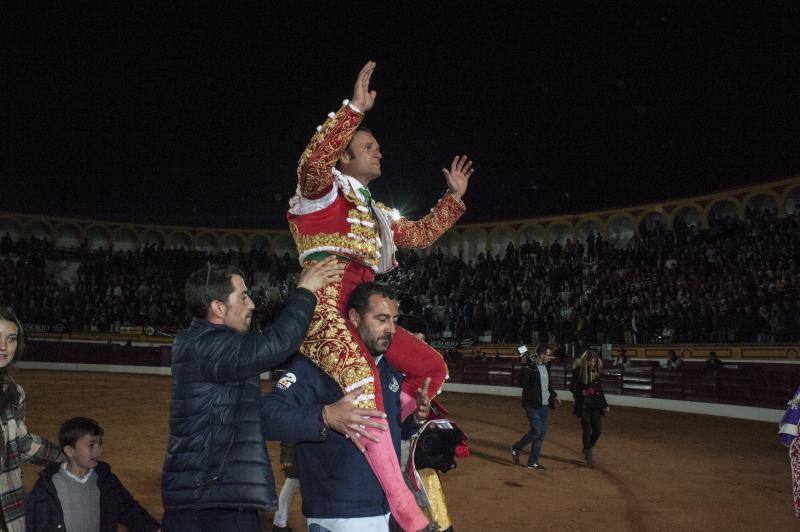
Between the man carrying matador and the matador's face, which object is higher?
the matador's face

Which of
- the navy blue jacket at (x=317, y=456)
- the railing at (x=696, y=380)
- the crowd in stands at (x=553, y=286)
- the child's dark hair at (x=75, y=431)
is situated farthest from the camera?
the crowd in stands at (x=553, y=286)

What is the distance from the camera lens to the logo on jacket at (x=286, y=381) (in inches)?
96.5

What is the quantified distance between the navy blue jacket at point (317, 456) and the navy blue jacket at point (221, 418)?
10cm

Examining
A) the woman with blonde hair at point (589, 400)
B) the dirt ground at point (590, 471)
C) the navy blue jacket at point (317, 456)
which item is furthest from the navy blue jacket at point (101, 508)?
the woman with blonde hair at point (589, 400)

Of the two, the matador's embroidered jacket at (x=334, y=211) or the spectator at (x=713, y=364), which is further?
the spectator at (x=713, y=364)

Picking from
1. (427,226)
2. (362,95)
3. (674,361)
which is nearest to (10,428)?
(362,95)

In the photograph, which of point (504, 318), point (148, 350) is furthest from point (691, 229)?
point (148, 350)

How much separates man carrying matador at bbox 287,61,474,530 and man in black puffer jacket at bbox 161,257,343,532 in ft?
1.13

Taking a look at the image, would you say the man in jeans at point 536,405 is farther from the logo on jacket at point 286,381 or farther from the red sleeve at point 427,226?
the logo on jacket at point 286,381

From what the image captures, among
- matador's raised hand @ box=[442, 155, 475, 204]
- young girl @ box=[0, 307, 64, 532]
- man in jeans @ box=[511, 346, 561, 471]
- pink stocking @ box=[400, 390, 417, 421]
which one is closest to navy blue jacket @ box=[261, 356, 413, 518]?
pink stocking @ box=[400, 390, 417, 421]

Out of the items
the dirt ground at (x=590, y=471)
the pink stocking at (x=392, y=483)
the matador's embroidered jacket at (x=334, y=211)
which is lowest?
the dirt ground at (x=590, y=471)

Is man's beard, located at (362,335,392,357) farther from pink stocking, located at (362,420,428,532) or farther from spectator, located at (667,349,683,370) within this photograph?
spectator, located at (667,349,683,370)

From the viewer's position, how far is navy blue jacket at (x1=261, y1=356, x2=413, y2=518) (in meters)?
2.30

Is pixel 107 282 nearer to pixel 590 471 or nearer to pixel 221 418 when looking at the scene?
pixel 590 471
